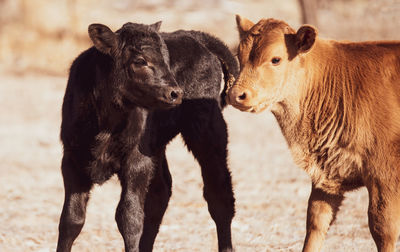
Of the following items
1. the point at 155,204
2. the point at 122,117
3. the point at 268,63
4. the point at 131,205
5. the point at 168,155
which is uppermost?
the point at 268,63

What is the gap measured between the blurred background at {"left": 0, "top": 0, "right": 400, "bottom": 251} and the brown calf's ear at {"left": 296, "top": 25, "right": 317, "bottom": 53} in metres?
2.10

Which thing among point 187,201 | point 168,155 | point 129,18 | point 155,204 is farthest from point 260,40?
point 129,18

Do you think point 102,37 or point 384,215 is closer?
point 384,215

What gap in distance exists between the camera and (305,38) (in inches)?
207

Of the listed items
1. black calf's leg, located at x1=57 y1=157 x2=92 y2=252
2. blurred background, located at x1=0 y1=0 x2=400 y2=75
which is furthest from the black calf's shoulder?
blurred background, located at x1=0 y1=0 x2=400 y2=75

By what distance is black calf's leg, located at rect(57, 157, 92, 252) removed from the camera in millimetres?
5410

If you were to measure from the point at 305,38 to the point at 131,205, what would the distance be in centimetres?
183

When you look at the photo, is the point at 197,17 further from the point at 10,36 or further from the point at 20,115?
the point at 20,115

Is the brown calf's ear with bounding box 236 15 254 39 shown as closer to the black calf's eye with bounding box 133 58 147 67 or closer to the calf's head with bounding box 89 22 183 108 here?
the calf's head with bounding box 89 22 183 108

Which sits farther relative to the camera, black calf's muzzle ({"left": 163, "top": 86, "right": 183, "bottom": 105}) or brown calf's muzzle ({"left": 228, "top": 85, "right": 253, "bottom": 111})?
black calf's muzzle ({"left": 163, "top": 86, "right": 183, "bottom": 105})

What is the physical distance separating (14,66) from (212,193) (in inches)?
498

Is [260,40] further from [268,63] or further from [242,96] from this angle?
[242,96]

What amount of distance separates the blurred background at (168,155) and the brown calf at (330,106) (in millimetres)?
1291

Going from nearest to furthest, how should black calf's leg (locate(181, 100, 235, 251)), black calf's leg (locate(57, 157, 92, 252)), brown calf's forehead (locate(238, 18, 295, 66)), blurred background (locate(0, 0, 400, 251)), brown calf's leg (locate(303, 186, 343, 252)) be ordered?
brown calf's forehead (locate(238, 18, 295, 66))
black calf's leg (locate(57, 157, 92, 252))
brown calf's leg (locate(303, 186, 343, 252))
black calf's leg (locate(181, 100, 235, 251))
blurred background (locate(0, 0, 400, 251))
